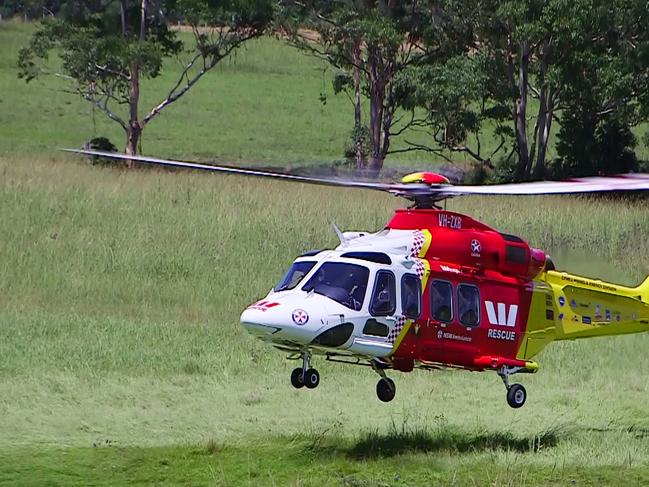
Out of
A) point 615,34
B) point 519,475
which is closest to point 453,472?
point 519,475

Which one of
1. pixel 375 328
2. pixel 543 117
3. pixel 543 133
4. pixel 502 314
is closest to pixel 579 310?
pixel 502 314

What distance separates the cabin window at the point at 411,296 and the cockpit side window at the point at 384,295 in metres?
0.11

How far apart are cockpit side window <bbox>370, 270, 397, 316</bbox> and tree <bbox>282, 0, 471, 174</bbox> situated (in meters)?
25.4

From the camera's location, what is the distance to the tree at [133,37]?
38656 mm

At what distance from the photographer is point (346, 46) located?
39.7 meters

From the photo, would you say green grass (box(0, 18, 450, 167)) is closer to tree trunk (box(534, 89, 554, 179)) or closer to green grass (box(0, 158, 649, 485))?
tree trunk (box(534, 89, 554, 179))

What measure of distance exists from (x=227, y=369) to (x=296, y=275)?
5.69m

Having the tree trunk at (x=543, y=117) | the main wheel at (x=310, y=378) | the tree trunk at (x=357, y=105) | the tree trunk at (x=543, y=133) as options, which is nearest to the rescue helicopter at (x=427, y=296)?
the main wheel at (x=310, y=378)

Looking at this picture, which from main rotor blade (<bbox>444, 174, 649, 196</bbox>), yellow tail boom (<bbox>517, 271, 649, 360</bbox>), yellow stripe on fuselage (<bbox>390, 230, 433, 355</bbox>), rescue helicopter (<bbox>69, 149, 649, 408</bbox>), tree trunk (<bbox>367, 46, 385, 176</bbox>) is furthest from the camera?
tree trunk (<bbox>367, 46, 385, 176</bbox>)

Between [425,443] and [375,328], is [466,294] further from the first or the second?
[425,443]

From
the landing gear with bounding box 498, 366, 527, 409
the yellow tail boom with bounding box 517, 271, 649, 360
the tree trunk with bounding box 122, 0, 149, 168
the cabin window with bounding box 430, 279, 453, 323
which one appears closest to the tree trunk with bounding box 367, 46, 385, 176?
the tree trunk with bounding box 122, 0, 149, 168

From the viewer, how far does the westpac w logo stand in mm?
13133

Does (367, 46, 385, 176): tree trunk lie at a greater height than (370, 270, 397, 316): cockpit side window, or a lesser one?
greater

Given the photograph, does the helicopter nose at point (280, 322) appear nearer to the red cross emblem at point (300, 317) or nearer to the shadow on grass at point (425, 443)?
the red cross emblem at point (300, 317)
